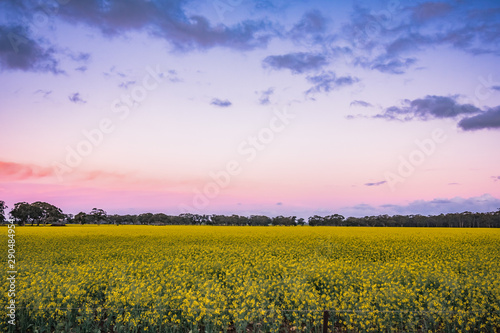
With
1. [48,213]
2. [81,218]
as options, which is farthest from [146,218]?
[48,213]

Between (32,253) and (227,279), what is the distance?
46.8 ft

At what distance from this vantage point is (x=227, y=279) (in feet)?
43.8

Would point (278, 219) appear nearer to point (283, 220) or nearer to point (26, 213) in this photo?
point (283, 220)

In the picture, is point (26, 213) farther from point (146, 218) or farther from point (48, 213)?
point (146, 218)

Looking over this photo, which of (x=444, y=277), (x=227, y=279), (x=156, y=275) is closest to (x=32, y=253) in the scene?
(x=156, y=275)

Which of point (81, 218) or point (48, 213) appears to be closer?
point (48, 213)

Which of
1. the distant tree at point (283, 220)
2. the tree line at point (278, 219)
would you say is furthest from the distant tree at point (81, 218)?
the distant tree at point (283, 220)

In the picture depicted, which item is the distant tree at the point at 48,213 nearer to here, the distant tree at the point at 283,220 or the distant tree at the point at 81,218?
the distant tree at the point at 81,218

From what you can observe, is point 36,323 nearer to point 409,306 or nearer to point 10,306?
Answer: point 10,306

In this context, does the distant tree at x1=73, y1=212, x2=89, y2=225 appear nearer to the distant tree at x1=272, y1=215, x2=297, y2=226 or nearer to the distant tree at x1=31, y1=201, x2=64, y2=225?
the distant tree at x1=31, y1=201, x2=64, y2=225

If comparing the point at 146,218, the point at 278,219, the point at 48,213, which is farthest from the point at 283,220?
the point at 48,213

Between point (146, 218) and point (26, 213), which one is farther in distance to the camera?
point (146, 218)

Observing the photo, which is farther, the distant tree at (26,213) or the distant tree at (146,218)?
the distant tree at (146,218)

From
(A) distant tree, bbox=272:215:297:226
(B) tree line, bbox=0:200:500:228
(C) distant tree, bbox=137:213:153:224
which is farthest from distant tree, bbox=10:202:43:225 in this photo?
(A) distant tree, bbox=272:215:297:226
